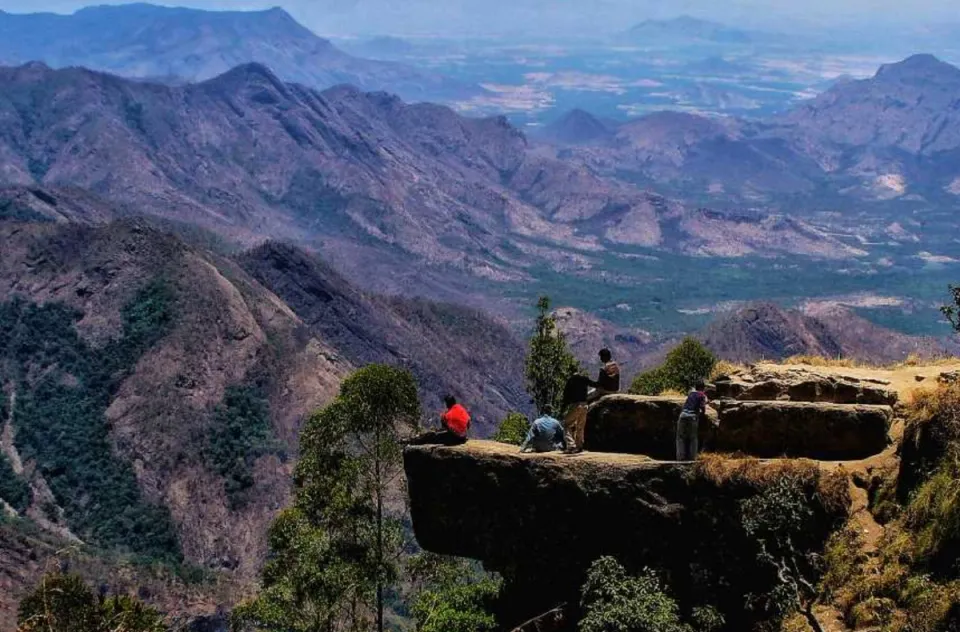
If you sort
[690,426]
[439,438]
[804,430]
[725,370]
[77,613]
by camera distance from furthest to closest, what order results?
[77,613] < [725,370] < [439,438] < [804,430] < [690,426]

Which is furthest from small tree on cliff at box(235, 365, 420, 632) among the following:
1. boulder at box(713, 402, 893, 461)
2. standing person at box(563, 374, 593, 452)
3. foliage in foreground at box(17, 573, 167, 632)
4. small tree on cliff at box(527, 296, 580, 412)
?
small tree on cliff at box(527, 296, 580, 412)

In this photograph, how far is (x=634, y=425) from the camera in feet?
76.1

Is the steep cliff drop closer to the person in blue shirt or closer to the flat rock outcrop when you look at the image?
the flat rock outcrop

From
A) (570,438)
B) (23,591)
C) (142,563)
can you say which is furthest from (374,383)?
(142,563)

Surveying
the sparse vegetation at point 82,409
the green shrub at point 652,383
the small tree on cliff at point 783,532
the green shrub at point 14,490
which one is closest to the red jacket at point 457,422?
the small tree on cliff at point 783,532

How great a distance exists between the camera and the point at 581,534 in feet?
71.6

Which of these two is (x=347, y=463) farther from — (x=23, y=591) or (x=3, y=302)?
(x=3, y=302)

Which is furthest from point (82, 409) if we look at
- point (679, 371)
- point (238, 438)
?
point (679, 371)

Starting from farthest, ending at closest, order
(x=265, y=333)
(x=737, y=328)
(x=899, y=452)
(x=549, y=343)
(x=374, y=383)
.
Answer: (x=737, y=328)
(x=265, y=333)
(x=549, y=343)
(x=374, y=383)
(x=899, y=452)

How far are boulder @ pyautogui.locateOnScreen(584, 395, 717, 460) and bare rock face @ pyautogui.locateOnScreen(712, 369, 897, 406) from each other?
2.16 metres

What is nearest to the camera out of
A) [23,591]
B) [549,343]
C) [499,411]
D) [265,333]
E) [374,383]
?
[374,383]

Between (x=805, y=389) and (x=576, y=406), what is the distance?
605 centimetres

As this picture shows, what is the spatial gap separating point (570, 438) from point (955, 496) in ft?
28.6

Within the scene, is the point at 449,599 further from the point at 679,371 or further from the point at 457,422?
the point at 679,371
